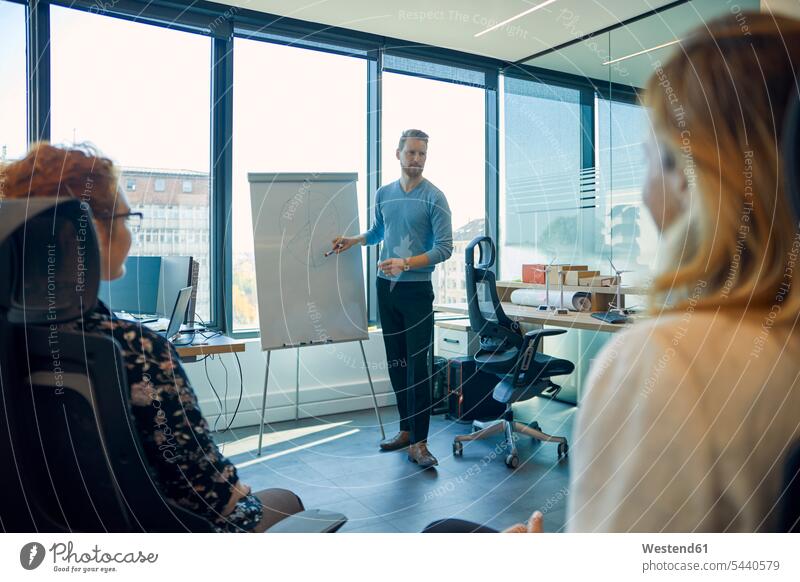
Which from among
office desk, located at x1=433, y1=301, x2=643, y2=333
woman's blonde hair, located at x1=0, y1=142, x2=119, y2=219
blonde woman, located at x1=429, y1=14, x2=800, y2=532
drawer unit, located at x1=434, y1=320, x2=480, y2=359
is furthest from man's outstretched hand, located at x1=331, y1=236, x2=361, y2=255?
blonde woman, located at x1=429, y1=14, x2=800, y2=532

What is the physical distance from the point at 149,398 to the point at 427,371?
2135mm

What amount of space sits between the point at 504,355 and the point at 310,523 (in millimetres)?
2112

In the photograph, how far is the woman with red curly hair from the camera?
0.69 meters

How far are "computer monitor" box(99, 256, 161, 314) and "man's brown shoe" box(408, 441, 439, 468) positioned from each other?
1.64 meters

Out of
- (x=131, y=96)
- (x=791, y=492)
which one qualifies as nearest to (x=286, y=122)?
(x=131, y=96)

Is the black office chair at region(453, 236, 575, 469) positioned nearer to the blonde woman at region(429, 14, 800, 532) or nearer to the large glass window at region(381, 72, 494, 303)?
the large glass window at region(381, 72, 494, 303)

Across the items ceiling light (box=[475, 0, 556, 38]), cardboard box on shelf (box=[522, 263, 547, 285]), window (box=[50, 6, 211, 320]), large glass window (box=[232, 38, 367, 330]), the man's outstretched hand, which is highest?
ceiling light (box=[475, 0, 556, 38])

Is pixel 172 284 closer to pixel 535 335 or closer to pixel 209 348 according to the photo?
pixel 209 348

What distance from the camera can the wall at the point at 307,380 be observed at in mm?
2656

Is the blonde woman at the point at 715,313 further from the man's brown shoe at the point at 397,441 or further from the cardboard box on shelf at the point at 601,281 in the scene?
the cardboard box on shelf at the point at 601,281

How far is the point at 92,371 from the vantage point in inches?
25.1

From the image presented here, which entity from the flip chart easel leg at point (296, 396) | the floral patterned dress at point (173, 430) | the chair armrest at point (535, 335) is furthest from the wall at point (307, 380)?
the floral patterned dress at point (173, 430)

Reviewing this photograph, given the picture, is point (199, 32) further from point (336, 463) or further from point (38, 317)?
point (336, 463)
